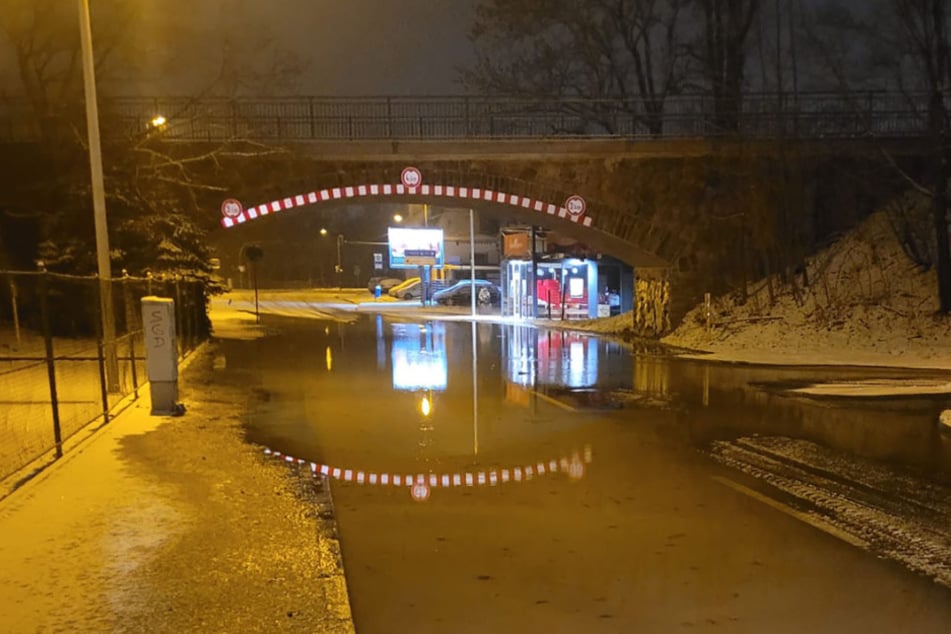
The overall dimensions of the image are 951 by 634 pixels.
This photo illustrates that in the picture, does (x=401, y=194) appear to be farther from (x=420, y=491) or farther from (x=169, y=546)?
(x=169, y=546)

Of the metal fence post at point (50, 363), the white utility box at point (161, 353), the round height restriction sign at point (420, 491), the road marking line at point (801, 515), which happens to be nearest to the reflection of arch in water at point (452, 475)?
the round height restriction sign at point (420, 491)

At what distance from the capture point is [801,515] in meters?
6.47

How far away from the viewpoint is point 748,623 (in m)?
4.50

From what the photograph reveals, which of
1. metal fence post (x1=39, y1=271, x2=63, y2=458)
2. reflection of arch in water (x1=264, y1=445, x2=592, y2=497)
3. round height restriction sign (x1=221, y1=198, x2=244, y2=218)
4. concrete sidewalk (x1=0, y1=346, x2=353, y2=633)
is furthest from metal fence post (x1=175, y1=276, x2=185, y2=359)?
reflection of arch in water (x1=264, y1=445, x2=592, y2=497)

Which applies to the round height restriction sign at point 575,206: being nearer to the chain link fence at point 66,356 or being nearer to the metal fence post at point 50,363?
the chain link fence at point 66,356

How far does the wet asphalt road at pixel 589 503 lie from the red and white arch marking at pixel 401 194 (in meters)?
9.51

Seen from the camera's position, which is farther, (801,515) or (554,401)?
(554,401)

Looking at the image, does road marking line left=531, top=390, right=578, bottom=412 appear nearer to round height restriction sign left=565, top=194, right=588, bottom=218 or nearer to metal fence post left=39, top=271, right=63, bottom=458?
metal fence post left=39, top=271, right=63, bottom=458

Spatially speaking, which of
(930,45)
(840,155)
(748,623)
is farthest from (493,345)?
(748,623)

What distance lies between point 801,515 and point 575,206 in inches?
720

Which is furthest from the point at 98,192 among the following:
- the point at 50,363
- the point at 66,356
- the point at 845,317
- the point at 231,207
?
the point at 845,317

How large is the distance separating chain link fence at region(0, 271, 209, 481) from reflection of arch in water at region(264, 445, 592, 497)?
108 inches

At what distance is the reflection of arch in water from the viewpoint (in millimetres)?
7609

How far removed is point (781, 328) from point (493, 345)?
793 centimetres
